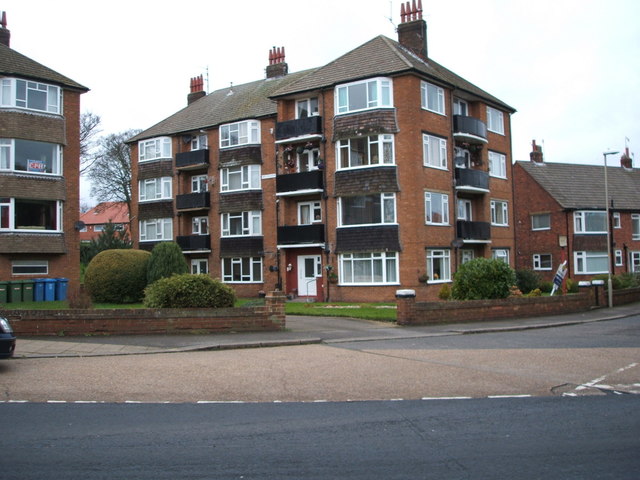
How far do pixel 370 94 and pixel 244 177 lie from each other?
9790 millimetres

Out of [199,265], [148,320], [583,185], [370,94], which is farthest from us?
[583,185]

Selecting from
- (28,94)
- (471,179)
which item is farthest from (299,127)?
(28,94)

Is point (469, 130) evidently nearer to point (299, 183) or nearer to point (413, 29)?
point (413, 29)

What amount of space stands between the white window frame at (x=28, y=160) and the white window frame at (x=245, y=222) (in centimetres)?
986

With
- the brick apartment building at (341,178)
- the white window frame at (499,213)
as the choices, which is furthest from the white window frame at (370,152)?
the white window frame at (499,213)

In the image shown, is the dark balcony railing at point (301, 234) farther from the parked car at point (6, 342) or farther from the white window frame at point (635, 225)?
the white window frame at point (635, 225)

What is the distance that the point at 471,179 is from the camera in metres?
33.4

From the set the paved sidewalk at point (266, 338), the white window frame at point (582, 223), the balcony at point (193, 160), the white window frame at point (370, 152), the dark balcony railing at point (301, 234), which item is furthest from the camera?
the white window frame at point (582, 223)

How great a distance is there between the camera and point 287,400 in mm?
8852

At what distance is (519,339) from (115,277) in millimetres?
17832

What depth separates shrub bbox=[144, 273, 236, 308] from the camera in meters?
17.2

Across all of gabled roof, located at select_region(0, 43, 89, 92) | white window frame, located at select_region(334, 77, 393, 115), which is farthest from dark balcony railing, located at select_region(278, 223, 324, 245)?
gabled roof, located at select_region(0, 43, 89, 92)

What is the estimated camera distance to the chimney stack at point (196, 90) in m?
45.8

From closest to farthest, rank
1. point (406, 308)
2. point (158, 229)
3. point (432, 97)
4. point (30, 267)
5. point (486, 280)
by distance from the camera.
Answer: point (406, 308) → point (486, 280) → point (30, 267) → point (432, 97) → point (158, 229)
